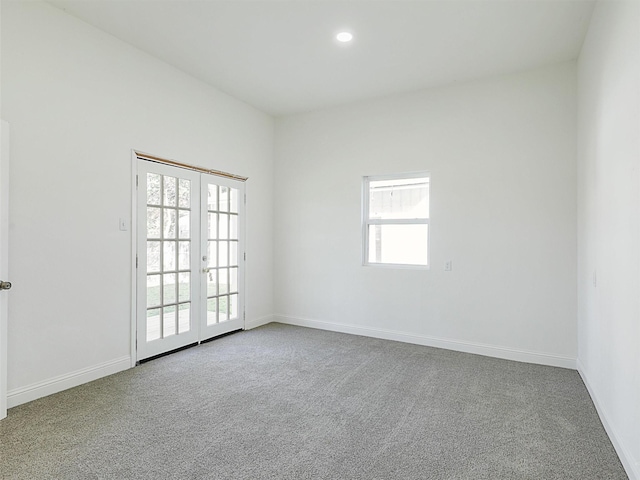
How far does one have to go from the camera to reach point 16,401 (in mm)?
2805

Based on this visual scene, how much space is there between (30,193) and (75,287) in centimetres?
84

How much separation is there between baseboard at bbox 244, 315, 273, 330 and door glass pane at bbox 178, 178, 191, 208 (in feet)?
6.12

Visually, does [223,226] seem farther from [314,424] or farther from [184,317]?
[314,424]

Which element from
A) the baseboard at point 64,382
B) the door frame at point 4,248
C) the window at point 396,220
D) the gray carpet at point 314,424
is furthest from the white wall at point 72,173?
the window at point 396,220

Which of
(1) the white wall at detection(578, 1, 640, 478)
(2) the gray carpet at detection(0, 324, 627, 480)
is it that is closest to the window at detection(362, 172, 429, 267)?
(2) the gray carpet at detection(0, 324, 627, 480)

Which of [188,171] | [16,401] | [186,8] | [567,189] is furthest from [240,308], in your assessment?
[567,189]

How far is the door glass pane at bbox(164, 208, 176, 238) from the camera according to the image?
158 inches

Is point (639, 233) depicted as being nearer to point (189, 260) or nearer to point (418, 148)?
point (418, 148)

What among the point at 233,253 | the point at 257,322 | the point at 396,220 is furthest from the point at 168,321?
the point at 396,220

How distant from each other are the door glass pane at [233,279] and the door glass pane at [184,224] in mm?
873

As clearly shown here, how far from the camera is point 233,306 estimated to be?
500 cm

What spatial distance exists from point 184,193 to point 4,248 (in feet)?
6.05

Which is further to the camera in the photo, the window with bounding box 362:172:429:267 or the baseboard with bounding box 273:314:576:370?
the window with bounding box 362:172:429:267

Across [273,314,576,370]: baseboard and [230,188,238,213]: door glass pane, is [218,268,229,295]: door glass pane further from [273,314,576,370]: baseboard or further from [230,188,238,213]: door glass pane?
[273,314,576,370]: baseboard
